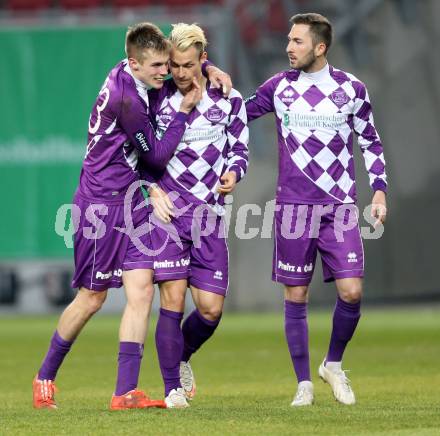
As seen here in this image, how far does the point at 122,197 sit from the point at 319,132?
4.21ft

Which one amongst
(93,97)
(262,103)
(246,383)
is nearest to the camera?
(262,103)

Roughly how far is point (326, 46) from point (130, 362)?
7.59 ft

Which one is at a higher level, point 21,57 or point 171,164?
point 21,57

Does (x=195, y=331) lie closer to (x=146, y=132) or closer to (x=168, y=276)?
(x=168, y=276)

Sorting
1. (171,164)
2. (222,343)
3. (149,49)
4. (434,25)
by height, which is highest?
(434,25)

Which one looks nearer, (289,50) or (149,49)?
(149,49)

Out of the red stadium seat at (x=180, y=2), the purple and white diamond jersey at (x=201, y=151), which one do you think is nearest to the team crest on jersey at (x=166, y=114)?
the purple and white diamond jersey at (x=201, y=151)

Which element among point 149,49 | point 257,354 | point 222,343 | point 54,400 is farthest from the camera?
point 222,343

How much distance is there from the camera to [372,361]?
449 inches

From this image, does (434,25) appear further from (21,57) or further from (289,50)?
(289,50)

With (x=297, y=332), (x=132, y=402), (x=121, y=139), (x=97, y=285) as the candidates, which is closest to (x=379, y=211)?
(x=297, y=332)

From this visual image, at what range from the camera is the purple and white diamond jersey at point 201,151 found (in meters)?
7.82

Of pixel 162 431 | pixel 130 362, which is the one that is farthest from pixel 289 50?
pixel 162 431

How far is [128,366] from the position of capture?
7.49 m
